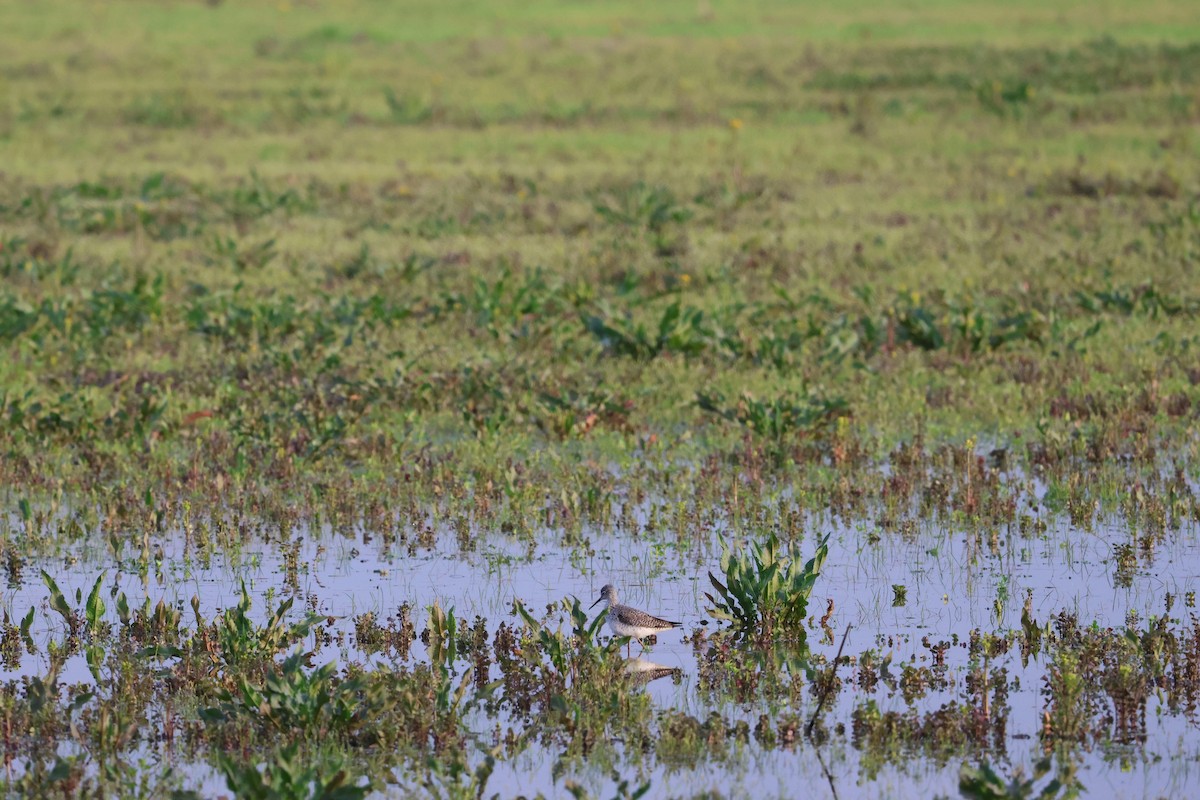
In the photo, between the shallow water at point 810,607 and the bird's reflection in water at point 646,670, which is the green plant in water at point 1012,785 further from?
the bird's reflection in water at point 646,670

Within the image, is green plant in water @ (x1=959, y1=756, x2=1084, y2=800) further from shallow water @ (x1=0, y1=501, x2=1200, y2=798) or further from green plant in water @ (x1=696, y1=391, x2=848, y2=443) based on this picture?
green plant in water @ (x1=696, y1=391, x2=848, y2=443)

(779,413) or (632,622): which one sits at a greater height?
(779,413)

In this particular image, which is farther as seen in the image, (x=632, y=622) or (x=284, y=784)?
(x=632, y=622)

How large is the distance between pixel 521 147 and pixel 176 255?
928cm

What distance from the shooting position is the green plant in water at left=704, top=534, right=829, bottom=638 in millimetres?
7125

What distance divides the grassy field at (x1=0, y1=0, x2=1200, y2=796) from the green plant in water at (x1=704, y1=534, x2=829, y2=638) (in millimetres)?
655

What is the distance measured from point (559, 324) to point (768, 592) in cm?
761

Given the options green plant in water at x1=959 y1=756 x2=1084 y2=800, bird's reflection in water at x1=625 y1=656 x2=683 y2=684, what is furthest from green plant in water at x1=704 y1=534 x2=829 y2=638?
green plant in water at x1=959 y1=756 x2=1084 y2=800

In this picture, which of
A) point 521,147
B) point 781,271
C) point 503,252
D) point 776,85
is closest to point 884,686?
point 781,271

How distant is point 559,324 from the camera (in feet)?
47.6

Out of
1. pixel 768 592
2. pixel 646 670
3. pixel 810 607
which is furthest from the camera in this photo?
pixel 810 607

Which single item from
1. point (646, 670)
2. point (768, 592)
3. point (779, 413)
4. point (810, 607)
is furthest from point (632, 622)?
point (779, 413)

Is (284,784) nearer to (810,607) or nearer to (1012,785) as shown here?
(1012,785)

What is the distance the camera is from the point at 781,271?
17.4 m
